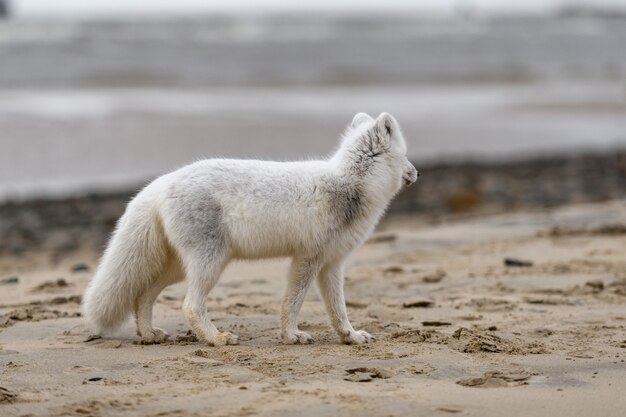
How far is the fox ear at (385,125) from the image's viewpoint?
629 cm

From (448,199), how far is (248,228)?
8.26 metres

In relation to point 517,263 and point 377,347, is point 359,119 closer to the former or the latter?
point 377,347

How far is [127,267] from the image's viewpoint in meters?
6.13

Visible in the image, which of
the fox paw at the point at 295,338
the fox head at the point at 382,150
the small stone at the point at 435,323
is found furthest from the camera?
the small stone at the point at 435,323

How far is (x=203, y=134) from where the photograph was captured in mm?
19859

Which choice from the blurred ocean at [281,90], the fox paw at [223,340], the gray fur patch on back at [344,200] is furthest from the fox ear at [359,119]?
the blurred ocean at [281,90]

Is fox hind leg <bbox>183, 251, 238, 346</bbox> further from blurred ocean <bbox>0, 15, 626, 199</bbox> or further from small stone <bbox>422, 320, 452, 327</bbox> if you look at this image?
blurred ocean <bbox>0, 15, 626, 199</bbox>

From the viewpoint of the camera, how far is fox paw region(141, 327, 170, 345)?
6086 mm

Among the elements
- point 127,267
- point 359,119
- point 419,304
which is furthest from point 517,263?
point 127,267

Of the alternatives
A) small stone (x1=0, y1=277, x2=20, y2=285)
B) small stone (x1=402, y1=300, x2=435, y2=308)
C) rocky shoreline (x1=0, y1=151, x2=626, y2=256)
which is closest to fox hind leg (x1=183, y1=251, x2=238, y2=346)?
small stone (x1=402, y1=300, x2=435, y2=308)

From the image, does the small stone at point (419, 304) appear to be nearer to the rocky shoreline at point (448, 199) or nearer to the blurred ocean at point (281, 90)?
the rocky shoreline at point (448, 199)

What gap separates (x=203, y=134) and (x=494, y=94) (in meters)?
13.6

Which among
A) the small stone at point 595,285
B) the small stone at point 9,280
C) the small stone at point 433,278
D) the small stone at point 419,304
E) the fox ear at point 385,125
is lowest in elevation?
the small stone at point 9,280

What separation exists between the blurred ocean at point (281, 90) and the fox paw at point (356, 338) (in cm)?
935
